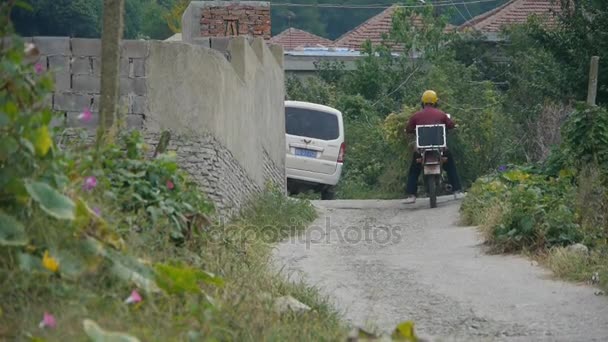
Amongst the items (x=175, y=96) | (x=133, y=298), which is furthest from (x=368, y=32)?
(x=133, y=298)

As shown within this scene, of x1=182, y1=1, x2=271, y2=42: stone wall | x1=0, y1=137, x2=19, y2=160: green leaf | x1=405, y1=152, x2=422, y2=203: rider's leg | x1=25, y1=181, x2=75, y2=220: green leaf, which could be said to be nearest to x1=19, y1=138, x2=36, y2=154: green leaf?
x1=0, y1=137, x2=19, y2=160: green leaf

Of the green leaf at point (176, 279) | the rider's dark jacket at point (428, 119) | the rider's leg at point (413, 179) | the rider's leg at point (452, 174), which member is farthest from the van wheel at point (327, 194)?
the green leaf at point (176, 279)

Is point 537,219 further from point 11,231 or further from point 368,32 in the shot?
point 368,32

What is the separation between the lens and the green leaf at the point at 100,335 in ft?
18.1

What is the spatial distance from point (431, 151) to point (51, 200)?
11308 mm

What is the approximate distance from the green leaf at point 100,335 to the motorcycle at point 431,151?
11747 millimetres

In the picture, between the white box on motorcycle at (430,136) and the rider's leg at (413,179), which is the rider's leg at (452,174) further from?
the white box on motorcycle at (430,136)

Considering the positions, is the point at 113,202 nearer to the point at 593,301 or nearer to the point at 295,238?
the point at 593,301

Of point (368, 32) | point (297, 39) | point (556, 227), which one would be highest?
point (556, 227)

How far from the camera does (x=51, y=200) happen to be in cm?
623

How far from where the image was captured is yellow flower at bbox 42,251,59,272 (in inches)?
240

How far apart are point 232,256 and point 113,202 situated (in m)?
1.85

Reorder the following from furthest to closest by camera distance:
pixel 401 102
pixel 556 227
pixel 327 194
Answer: pixel 401 102 < pixel 327 194 < pixel 556 227

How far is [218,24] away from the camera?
63.8 feet
